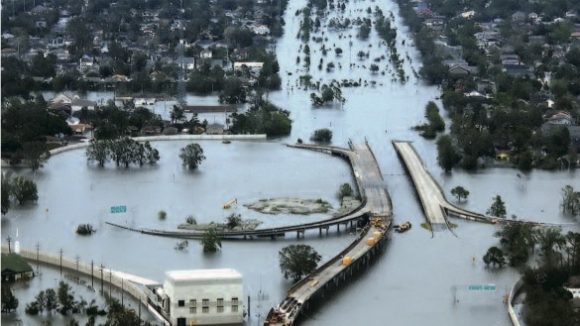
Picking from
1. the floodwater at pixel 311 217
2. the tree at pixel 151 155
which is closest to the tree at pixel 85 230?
the floodwater at pixel 311 217

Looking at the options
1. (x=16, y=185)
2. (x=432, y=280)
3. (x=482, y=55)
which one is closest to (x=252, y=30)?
(x=482, y=55)

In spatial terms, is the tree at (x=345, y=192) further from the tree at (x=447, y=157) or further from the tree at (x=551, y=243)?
the tree at (x=551, y=243)

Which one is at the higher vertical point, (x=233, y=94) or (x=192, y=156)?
(x=233, y=94)

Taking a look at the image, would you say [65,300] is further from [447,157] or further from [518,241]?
[447,157]

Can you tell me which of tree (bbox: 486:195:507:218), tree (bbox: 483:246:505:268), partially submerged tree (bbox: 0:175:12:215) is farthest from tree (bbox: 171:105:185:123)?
tree (bbox: 483:246:505:268)

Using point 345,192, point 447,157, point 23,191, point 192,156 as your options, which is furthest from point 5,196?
point 447,157

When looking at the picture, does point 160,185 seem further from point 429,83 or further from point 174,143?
point 429,83
